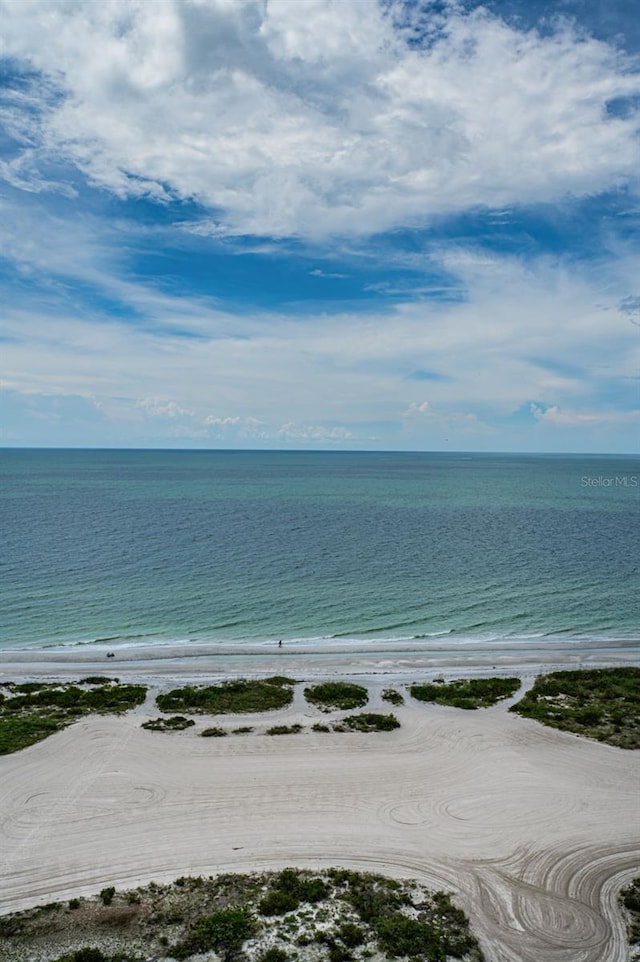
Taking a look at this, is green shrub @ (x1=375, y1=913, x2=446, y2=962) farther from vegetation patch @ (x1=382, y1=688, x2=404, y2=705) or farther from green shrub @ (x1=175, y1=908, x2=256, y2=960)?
vegetation patch @ (x1=382, y1=688, x2=404, y2=705)

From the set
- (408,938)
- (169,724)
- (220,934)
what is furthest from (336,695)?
(220,934)

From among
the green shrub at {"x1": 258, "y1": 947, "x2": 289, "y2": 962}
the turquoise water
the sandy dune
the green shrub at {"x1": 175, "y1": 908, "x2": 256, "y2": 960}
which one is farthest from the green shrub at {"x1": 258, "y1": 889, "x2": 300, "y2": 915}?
the turquoise water

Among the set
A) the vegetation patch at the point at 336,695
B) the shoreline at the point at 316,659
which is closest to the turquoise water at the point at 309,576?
the shoreline at the point at 316,659

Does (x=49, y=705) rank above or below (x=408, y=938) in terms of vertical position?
below

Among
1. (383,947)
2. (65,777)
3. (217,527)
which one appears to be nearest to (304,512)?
(217,527)

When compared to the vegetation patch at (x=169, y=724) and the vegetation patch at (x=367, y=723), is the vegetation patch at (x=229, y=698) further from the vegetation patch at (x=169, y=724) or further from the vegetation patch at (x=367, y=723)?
the vegetation patch at (x=367, y=723)

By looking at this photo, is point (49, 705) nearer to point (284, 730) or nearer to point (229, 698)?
point (229, 698)
